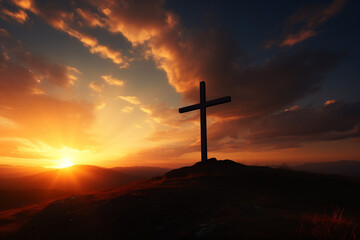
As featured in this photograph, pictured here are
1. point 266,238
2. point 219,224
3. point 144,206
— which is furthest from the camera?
point 144,206

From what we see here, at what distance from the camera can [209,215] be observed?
5625mm

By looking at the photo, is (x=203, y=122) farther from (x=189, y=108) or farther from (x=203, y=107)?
(x=189, y=108)

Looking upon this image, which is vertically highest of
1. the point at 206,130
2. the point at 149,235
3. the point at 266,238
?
the point at 206,130

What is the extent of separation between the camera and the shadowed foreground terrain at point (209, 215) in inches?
163

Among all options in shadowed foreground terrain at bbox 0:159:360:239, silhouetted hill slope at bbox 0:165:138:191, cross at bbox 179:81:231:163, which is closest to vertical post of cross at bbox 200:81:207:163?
cross at bbox 179:81:231:163

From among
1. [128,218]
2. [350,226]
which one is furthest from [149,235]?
[350,226]

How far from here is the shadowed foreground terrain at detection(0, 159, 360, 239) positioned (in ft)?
13.6

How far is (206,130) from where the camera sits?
16.0 metres

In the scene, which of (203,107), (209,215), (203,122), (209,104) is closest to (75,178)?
(203,122)

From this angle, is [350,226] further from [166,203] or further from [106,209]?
[106,209]

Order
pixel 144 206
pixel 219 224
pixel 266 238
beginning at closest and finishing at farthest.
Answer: pixel 266 238, pixel 219 224, pixel 144 206

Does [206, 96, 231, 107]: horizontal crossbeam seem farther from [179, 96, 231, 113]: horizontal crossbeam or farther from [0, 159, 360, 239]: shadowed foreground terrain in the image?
[0, 159, 360, 239]: shadowed foreground terrain

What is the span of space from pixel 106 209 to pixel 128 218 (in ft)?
4.07

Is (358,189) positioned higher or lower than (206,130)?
lower
